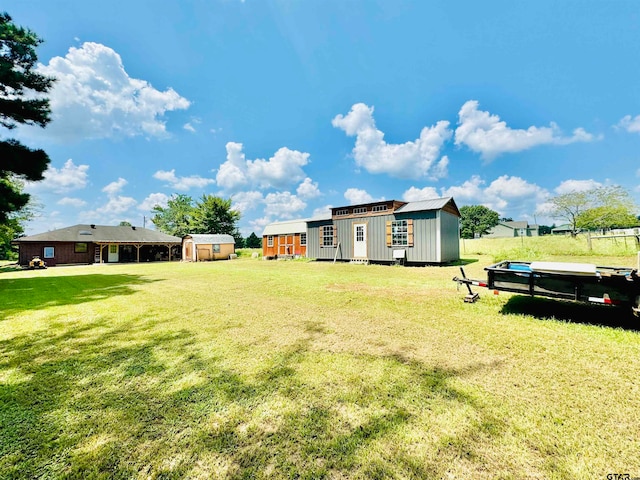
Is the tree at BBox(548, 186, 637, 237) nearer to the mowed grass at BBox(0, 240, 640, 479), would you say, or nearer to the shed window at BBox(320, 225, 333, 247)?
the shed window at BBox(320, 225, 333, 247)

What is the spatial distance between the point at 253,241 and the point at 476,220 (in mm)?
59705

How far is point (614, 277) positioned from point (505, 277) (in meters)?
1.37

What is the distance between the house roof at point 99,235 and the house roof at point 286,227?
35.9 ft

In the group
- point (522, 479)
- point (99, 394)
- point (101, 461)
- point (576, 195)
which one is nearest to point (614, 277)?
point (522, 479)

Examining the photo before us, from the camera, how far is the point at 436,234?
1413 centimetres

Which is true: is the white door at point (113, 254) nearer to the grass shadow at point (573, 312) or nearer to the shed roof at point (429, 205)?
the shed roof at point (429, 205)

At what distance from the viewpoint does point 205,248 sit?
28016 mm

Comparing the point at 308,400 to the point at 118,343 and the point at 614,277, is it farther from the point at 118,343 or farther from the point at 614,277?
the point at 614,277

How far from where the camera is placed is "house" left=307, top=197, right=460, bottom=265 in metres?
14.4

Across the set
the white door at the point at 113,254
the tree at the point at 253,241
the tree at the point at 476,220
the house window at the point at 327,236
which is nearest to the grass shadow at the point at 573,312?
the house window at the point at 327,236

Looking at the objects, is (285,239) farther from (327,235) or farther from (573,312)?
(573,312)

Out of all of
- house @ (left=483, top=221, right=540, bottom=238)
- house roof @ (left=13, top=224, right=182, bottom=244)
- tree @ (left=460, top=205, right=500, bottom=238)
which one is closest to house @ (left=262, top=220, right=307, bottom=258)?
house roof @ (left=13, top=224, right=182, bottom=244)

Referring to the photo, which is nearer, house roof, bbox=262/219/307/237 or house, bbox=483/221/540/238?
house roof, bbox=262/219/307/237

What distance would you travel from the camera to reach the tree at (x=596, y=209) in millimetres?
25000
